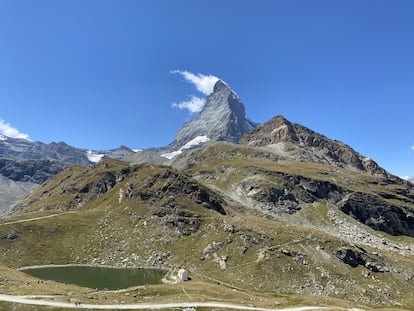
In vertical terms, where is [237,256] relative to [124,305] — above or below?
above

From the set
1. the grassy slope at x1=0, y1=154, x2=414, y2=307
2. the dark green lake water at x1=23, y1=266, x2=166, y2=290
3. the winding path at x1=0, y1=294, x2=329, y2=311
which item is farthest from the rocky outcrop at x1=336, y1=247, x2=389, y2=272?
the winding path at x1=0, y1=294, x2=329, y2=311

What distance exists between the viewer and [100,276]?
150 metres

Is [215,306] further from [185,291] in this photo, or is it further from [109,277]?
[109,277]

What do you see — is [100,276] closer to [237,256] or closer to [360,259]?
[237,256]

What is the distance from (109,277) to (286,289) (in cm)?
6368

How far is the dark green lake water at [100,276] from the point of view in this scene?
137m

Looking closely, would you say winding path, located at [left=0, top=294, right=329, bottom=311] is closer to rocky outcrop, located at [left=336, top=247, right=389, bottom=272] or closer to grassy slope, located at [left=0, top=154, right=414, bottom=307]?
grassy slope, located at [left=0, top=154, right=414, bottom=307]

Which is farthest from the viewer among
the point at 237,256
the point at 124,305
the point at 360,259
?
the point at 360,259

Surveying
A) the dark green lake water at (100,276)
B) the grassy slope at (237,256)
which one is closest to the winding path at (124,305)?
the grassy slope at (237,256)

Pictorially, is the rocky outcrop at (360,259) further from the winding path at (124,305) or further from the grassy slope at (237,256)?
the winding path at (124,305)

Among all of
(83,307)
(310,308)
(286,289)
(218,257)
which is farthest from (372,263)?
(83,307)

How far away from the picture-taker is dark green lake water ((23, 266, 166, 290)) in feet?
448

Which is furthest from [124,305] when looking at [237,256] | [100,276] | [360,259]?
[360,259]

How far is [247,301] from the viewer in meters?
96.3
